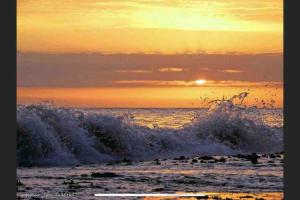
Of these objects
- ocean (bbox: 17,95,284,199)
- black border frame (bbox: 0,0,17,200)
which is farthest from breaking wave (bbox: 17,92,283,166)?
black border frame (bbox: 0,0,17,200)

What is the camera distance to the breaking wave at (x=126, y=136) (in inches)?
654

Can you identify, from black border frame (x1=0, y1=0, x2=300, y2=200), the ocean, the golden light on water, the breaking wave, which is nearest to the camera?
black border frame (x1=0, y1=0, x2=300, y2=200)

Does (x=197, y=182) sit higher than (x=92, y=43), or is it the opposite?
(x=92, y=43)

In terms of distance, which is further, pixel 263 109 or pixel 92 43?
pixel 263 109

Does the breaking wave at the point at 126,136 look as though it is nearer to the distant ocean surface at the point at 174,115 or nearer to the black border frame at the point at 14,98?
the distant ocean surface at the point at 174,115

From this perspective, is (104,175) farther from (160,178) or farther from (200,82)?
(200,82)

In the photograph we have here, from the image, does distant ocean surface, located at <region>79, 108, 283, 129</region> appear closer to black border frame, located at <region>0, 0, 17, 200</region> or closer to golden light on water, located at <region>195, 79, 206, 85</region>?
golden light on water, located at <region>195, 79, 206, 85</region>

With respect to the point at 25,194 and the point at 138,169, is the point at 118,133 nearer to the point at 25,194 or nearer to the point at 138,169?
the point at 138,169

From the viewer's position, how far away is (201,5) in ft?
49.8

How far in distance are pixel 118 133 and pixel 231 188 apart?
21.6 ft

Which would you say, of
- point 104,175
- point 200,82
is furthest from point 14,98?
point 200,82

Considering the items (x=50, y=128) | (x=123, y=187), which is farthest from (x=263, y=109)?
(x=123, y=187)

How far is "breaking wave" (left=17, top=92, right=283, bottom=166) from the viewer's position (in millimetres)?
16609

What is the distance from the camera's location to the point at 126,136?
61.4 ft
